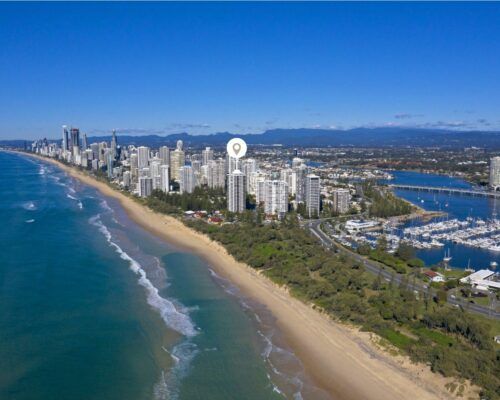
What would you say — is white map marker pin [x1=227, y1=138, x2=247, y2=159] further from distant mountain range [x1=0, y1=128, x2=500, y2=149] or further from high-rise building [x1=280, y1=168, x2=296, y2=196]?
distant mountain range [x1=0, y1=128, x2=500, y2=149]

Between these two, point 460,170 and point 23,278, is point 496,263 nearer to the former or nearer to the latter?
point 23,278

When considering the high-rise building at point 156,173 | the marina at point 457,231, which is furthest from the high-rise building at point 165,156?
the marina at point 457,231

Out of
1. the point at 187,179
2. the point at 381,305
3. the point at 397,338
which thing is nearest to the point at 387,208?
the point at 187,179

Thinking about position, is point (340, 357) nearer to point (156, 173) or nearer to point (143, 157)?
point (156, 173)

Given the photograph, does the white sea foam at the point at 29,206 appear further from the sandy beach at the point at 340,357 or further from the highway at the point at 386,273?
the sandy beach at the point at 340,357

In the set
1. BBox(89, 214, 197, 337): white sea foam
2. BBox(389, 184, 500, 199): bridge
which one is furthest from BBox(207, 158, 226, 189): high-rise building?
BBox(89, 214, 197, 337): white sea foam

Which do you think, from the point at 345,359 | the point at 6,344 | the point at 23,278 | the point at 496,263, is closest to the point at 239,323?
the point at 345,359
